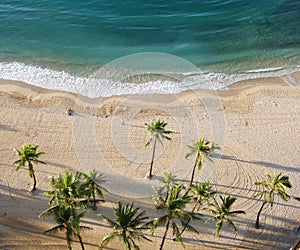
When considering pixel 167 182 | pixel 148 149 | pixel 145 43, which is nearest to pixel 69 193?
pixel 167 182

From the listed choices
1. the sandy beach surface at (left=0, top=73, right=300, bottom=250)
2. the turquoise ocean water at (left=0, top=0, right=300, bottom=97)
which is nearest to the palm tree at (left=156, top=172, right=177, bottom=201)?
the sandy beach surface at (left=0, top=73, right=300, bottom=250)

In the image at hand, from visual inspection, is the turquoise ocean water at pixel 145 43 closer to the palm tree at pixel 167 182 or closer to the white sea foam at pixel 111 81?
the white sea foam at pixel 111 81

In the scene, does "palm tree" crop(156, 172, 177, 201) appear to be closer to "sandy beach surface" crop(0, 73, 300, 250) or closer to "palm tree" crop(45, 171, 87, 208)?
"sandy beach surface" crop(0, 73, 300, 250)

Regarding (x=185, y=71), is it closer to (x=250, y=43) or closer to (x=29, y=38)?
(x=250, y=43)

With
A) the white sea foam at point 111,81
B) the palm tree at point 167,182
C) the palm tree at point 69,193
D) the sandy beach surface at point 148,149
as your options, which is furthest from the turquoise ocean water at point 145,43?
the palm tree at point 69,193

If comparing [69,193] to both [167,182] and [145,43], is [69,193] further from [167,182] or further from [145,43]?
[145,43]

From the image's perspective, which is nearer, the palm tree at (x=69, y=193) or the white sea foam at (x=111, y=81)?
the palm tree at (x=69, y=193)

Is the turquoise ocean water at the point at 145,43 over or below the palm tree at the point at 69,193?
over
